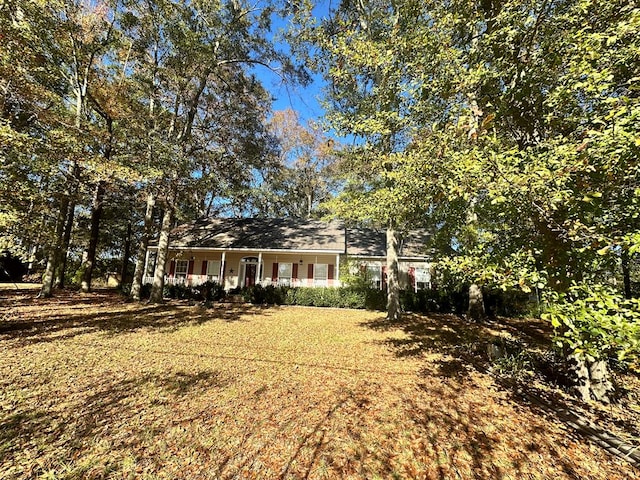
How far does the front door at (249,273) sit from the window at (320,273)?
4.03 metres

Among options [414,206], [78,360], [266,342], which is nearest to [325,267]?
[266,342]

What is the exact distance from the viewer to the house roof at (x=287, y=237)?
18109mm

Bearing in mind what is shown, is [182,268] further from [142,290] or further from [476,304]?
[476,304]

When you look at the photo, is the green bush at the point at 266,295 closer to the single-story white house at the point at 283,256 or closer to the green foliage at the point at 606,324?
the single-story white house at the point at 283,256

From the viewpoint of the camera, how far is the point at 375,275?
18312 millimetres

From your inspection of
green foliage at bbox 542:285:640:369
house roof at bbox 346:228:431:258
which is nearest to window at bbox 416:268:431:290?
house roof at bbox 346:228:431:258

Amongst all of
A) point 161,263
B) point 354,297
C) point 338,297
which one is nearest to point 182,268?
point 161,263

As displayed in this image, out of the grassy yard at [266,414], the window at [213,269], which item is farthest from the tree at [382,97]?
the window at [213,269]

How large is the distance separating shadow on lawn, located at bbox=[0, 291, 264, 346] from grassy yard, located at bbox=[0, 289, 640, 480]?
243 millimetres

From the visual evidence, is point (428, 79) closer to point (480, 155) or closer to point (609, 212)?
point (480, 155)

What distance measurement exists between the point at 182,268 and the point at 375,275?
1282cm

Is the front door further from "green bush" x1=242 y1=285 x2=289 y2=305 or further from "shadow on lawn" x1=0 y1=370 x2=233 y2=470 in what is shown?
"shadow on lawn" x1=0 y1=370 x2=233 y2=470

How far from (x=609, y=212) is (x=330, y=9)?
1109 cm

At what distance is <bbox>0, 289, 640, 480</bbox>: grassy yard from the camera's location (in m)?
2.98
